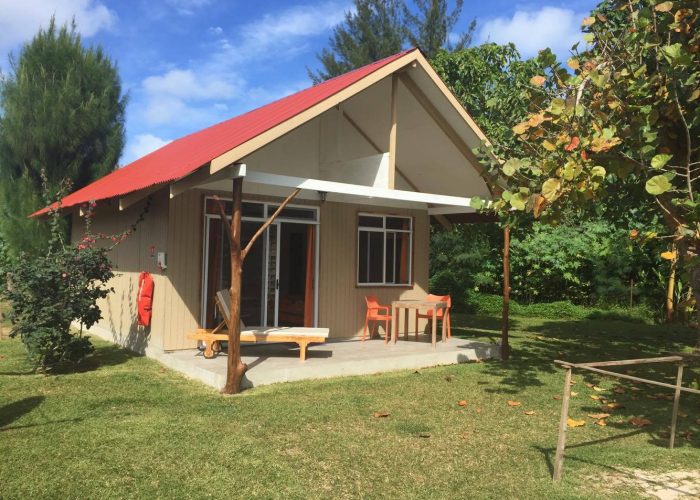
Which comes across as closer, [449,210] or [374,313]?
[374,313]

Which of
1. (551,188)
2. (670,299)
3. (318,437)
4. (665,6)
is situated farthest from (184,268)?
(670,299)

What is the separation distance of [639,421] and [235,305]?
4457 mm

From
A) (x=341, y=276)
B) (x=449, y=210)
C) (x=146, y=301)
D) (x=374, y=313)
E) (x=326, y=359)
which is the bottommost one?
(x=326, y=359)

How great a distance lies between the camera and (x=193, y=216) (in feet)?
29.0

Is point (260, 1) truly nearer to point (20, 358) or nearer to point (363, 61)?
point (20, 358)

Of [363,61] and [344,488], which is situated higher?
[363,61]

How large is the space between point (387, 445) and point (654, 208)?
5149 mm

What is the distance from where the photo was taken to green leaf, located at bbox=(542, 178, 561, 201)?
517cm

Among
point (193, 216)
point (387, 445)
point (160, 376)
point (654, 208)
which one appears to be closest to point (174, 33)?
point (193, 216)

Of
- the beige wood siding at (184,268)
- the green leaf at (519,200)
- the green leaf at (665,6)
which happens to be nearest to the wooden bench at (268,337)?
the beige wood siding at (184,268)

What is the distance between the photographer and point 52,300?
7.62 m

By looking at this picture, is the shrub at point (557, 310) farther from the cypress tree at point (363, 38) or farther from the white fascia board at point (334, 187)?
the cypress tree at point (363, 38)

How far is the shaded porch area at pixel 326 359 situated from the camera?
287 inches

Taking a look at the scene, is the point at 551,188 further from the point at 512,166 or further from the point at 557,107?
the point at 557,107
